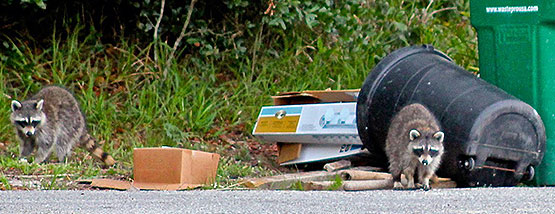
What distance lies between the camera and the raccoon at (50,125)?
8.84m

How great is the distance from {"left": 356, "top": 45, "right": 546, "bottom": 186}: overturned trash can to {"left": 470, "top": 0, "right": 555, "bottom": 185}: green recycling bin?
29 cm

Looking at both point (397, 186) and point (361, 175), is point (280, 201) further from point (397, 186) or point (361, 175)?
point (397, 186)

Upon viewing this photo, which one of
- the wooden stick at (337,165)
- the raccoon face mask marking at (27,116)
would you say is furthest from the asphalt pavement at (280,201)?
the raccoon face mask marking at (27,116)

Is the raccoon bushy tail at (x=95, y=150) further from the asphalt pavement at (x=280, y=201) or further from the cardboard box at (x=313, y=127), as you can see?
the asphalt pavement at (x=280, y=201)

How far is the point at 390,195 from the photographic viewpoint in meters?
6.36

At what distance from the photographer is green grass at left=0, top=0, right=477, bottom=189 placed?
9.45 metres

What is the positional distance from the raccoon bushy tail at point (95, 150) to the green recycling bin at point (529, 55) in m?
3.02

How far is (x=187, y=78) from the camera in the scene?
10438mm

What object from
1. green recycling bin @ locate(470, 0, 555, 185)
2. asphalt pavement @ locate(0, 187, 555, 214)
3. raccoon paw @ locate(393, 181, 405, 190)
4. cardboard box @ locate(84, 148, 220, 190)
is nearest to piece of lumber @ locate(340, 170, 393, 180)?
raccoon paw @ locate(393, 181, 405, 190)

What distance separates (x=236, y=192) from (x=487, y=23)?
2359 mm

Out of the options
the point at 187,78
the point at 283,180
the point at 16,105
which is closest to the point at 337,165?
the point at 283,180

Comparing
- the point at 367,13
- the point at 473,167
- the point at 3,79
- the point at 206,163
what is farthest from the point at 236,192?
the point at 367,13

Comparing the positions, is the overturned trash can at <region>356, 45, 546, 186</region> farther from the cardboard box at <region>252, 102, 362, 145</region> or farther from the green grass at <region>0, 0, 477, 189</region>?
the green grass at <region>0, 0, 477, 189</region>

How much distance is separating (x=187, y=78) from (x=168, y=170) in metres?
A: 3.44
